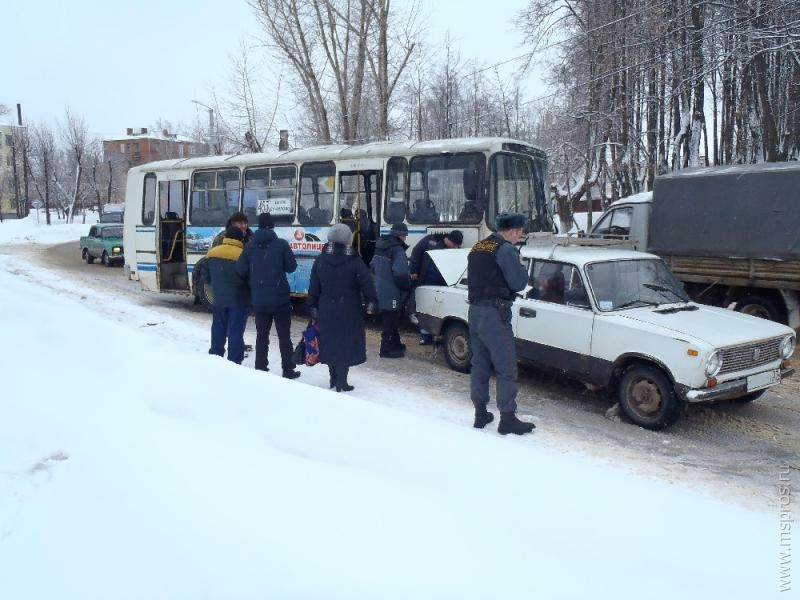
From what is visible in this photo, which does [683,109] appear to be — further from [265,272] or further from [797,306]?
[265,272]

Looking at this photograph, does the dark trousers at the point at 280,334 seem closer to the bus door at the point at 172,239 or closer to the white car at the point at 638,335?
the white car at the point at 638,335

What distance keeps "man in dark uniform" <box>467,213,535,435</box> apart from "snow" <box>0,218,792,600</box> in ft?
4.37

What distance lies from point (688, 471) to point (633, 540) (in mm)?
2403

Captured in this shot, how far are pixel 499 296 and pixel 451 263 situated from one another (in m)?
2.98

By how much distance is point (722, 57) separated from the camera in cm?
1224

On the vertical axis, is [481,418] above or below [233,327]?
below

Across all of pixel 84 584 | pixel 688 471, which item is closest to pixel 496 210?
pixel 688 471

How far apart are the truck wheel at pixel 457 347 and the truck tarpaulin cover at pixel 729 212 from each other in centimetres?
476

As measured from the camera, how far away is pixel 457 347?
328 inches

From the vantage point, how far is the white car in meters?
5.82

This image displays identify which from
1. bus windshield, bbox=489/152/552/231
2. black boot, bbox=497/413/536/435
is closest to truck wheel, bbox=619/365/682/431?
black boot, bbox=497/413/536/435

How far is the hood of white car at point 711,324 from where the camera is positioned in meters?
5.89

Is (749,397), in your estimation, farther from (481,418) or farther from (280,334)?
(280,334)

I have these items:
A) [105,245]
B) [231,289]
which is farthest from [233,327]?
[105,245]
